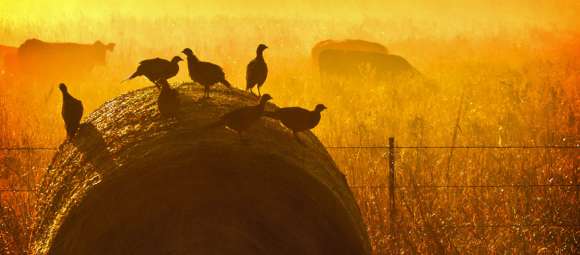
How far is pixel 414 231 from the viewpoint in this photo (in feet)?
22.8

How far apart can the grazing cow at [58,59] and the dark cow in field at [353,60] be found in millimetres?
6131

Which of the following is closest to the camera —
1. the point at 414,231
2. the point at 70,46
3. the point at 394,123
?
the point at 414,231

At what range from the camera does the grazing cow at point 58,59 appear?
68.6 feet

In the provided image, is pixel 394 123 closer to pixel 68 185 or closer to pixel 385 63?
pixel 68 185

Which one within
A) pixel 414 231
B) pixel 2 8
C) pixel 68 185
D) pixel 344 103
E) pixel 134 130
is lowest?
pixel 414 231

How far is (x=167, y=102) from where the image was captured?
478cm

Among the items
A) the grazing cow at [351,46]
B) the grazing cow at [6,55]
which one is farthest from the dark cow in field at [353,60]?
the grazing cow at [6,55]

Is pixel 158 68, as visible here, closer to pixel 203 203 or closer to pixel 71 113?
pixel 71 113

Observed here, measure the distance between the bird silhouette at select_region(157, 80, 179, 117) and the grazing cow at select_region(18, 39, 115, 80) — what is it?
17044 millimetres

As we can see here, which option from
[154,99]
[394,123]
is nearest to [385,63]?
[394,123]

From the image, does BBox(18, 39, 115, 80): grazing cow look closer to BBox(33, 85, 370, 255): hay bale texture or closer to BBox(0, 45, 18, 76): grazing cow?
BBox(0, 45, 18, 76): grazing cow

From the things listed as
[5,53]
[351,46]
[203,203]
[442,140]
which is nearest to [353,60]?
[351,46]

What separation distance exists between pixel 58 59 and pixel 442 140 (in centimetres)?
1478

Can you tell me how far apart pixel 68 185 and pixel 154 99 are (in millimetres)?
964
